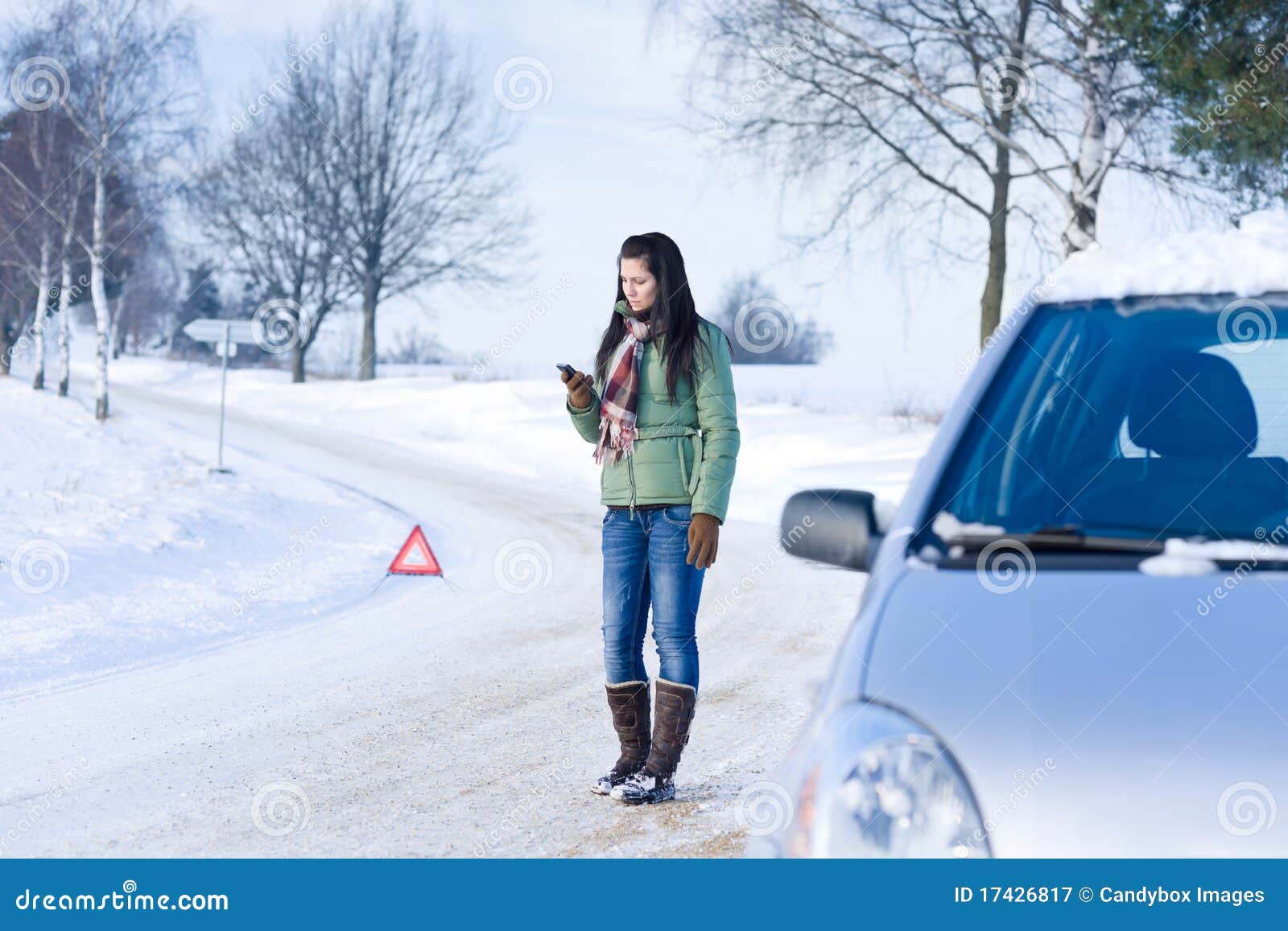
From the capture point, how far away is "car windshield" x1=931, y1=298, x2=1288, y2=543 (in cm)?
252

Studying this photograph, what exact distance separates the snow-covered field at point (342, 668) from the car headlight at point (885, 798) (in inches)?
82.6

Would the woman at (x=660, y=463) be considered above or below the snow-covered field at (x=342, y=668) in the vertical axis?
above

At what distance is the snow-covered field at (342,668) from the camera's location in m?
4.09

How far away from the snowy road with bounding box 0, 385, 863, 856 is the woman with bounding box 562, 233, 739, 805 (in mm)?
425

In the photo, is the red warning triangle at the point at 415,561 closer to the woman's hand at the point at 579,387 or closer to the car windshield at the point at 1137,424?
the woman's hand at the point at 579,387

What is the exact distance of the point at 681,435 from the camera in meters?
4.24

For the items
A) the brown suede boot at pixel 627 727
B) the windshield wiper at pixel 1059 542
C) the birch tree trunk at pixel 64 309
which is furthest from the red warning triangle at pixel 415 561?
the birch tree trunk at pixel 64 309

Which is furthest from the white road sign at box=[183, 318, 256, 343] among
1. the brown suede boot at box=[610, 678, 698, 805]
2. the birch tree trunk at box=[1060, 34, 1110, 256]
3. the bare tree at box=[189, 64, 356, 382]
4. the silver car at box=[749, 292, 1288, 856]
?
the bare tree at box=[189, 64, 356, 382]

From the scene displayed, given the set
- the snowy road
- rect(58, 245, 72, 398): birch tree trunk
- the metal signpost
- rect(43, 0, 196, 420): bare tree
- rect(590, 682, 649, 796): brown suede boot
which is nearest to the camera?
the snowy road

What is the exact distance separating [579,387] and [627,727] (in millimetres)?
1182

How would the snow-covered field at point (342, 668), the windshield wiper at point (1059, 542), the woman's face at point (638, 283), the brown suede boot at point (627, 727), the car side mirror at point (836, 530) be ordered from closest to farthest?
1. the windshield wiper at point (1059, 542)
2. the car side mirror at point (836, 530)
3. the snow-covered field at point (342, 668)
4. the woman's face at point (638, 283)
5. the brown suede boot at point (627, 727)

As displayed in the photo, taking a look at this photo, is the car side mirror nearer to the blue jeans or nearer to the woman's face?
the blue jeans

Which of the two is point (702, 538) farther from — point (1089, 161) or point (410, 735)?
point (1089, 161)
